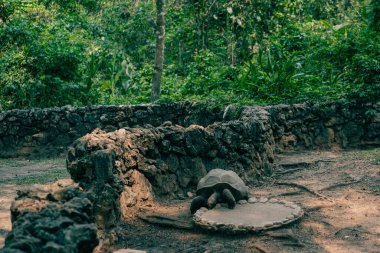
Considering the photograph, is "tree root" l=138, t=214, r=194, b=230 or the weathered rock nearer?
the weathered rock

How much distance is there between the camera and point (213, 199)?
18.9 feet

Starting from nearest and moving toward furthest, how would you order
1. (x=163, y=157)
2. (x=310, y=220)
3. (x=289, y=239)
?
(x=289, y=239) < (x=310, y=220) < (x=163, y=157)

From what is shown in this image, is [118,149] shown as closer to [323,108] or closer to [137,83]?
[323,108]

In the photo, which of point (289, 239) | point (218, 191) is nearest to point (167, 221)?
point (218, 191)

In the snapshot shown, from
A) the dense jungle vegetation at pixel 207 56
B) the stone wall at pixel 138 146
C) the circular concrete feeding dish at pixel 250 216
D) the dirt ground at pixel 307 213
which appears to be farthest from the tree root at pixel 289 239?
the dense jungle vegetation at pixel 207 56

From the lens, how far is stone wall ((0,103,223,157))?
1063 cm

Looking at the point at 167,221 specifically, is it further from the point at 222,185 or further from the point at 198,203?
the point at 222,185

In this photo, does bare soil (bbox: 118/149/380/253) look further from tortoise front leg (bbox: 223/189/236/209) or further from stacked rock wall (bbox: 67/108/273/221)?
tortoise front leg (bbox: 223/189/236/209)

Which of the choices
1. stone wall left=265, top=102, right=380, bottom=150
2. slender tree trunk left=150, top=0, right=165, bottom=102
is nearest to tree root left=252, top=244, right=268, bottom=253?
stone wall left=265, top=102, right=380, bottom=150

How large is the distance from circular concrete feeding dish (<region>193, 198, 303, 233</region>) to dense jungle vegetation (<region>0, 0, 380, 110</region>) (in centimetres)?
458

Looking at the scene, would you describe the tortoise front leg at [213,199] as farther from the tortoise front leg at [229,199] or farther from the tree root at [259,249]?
the tree root at [259,249]

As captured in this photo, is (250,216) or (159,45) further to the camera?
(159,45)

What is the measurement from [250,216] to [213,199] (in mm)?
474

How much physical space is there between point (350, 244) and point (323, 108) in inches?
198
